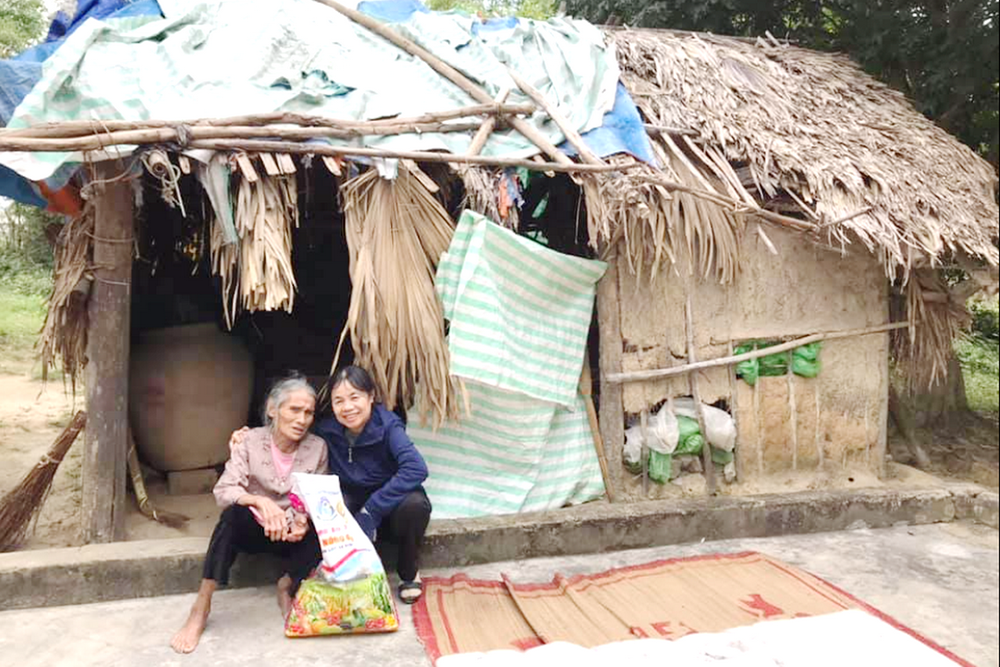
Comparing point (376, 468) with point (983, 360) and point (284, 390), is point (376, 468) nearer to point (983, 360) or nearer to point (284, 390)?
point (284, 390)

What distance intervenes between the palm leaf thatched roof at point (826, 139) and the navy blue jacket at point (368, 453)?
245 cm

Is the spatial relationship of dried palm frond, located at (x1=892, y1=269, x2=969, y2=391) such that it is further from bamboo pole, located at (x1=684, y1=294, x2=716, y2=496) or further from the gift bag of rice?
the gift bag of rice

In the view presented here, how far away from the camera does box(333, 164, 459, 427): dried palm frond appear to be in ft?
12.7

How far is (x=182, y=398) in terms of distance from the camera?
475cm

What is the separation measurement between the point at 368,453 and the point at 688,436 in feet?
6.47

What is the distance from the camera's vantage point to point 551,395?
4469 millimetres

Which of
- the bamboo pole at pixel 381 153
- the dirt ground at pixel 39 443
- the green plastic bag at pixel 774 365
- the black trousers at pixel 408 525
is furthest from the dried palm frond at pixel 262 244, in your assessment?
the green plastic bag at pixel 774 365

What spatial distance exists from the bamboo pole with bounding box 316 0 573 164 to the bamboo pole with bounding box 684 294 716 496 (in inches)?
46.5

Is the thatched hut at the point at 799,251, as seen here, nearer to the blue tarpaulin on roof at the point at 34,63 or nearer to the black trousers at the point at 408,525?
the black trousers at the point at 408,525

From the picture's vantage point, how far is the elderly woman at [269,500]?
3.34 m

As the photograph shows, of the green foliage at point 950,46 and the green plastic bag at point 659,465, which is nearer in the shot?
the green foliage at point 950,46

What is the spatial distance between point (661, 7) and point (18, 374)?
22.8ft

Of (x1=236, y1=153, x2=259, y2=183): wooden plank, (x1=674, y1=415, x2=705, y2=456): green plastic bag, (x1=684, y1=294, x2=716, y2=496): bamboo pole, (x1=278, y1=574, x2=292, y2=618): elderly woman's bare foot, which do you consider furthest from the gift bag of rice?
(x1=684, y1=294, x2=716, y2=496): bamboo pole

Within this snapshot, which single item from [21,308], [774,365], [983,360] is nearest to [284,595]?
[774,365]
